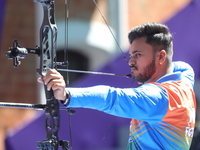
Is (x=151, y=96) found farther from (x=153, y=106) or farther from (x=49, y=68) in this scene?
(x=49, y=68)

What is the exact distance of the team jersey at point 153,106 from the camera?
85.3 inches

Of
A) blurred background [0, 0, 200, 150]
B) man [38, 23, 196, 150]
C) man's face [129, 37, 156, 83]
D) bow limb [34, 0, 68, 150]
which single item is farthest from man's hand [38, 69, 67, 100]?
blurred background [0, 0, 200, 150]

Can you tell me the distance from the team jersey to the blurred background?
2.05 meters

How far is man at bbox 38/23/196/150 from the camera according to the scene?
2152 mm

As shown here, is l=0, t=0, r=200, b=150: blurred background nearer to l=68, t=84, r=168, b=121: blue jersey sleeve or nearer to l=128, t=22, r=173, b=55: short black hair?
l=128, t=22, r=173, b=55: short black hair

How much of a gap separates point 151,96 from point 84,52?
4628mm

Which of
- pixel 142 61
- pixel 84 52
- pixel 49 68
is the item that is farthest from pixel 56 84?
pixel 84 52

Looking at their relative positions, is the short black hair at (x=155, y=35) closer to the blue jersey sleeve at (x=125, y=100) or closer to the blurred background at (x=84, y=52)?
the blue jersey sleeve at (x=125, y=100)

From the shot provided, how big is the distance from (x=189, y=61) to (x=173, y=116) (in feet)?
7.86

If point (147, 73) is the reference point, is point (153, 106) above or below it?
below

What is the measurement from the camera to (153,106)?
2.28 m

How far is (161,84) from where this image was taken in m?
2.44

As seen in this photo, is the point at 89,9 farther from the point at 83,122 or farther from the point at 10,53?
the point at 10,53

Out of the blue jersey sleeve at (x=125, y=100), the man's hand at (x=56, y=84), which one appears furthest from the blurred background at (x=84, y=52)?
the man's hand at (x=56, y=84)
